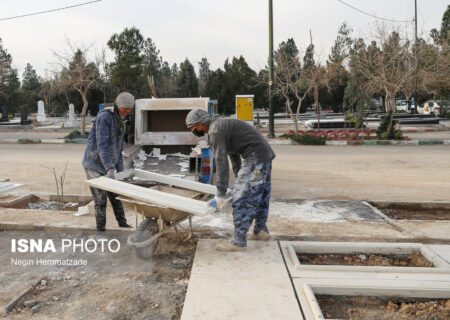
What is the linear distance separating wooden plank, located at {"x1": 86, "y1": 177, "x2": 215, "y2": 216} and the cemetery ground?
2.39ft

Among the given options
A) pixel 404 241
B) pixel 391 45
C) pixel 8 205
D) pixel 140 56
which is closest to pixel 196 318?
pixel 404 241

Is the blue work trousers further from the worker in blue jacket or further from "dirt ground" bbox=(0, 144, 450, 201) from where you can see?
"dirt ground" bbox=(0, 144, 450, 201)

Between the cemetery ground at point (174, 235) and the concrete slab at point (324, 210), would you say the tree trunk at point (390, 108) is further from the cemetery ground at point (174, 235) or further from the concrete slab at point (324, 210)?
the concrete slab at point (324, 210)

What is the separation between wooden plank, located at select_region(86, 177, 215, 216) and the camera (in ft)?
12.8

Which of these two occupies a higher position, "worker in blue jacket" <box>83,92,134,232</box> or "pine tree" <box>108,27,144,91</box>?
"pine tree" <box>108,27,144,91</box>

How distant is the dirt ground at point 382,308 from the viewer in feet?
10.6

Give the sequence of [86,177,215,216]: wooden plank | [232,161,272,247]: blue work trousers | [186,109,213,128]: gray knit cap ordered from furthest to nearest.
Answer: [232,161,272,247]: blue work trousers → [186,109,213,128]: gray knit cap → [86,177,215,216]: wooden plank

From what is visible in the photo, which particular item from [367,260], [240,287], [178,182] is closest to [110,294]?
[240,287]

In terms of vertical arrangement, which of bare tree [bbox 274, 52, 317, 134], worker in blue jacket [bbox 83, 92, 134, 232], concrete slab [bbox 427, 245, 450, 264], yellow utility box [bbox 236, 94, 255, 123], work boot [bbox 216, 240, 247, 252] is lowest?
concrete slab [bbox 427, 245, 450, 264]

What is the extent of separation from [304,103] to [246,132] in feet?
111

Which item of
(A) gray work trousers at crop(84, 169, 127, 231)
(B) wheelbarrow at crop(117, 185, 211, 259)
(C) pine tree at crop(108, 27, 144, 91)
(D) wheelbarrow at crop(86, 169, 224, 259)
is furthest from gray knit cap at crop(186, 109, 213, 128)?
(C) pine tree at crop(108, 27, 144, 91)

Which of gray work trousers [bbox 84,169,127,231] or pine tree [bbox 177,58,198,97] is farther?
pine tree [bbox 177,58,198,97]

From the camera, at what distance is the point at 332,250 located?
4570 mm

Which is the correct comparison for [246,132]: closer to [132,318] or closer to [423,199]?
[132,318]
